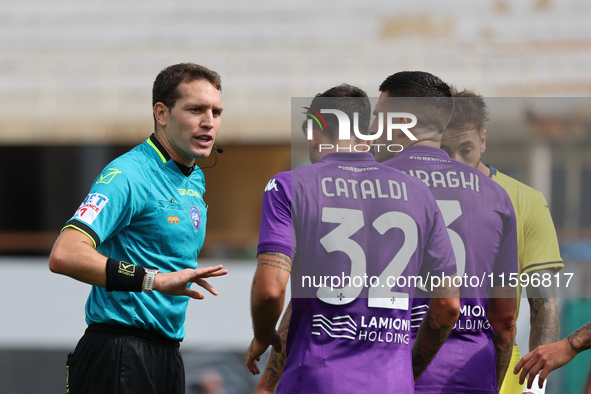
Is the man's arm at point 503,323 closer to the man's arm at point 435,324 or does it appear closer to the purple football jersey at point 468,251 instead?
the purple football jersey at point 468,251

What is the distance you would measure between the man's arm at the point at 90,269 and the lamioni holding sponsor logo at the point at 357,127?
2.31ft

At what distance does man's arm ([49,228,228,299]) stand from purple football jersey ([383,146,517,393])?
954mm

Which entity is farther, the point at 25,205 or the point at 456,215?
the point at 25,205

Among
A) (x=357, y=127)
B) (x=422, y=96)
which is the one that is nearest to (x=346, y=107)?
(x=357, y=127)

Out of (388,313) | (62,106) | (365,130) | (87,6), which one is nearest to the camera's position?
(388,313)

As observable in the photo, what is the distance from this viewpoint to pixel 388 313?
2.78m

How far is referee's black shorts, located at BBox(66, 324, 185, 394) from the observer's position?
10.1ft

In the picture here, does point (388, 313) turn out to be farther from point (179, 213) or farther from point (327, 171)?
point (179, 213)

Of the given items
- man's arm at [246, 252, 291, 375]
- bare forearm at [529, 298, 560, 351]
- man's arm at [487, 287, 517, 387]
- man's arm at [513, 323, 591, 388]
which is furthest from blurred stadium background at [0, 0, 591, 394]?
man's arm at [246, 252, 291, 375]

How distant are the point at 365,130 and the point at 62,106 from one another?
1168cm

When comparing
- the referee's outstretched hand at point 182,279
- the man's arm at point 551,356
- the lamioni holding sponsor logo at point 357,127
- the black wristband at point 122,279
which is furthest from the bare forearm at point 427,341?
the black wristband at point 122,279

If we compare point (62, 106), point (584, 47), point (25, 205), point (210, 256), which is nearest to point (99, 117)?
point (62, 106)

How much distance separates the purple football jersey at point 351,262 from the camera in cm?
273

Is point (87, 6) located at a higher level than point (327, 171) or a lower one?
higher
